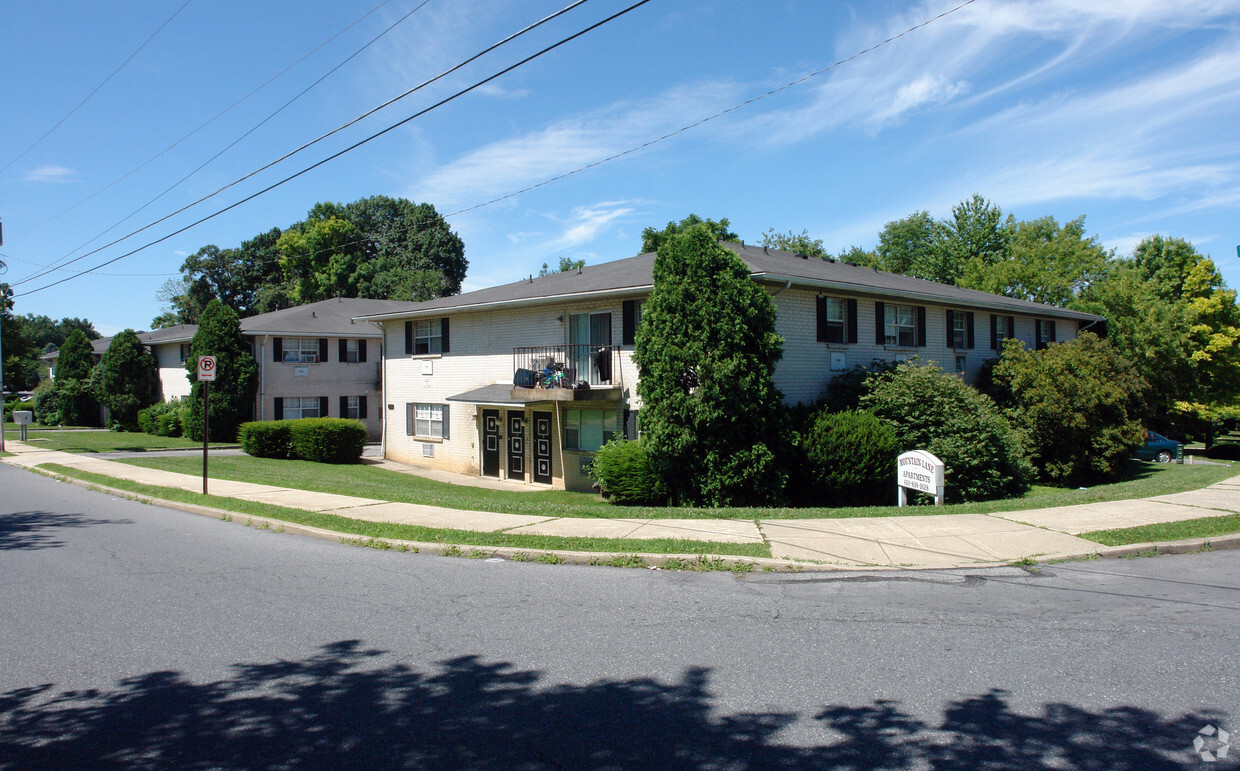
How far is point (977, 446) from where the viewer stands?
1664 cm

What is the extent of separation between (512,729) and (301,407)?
1286 inches

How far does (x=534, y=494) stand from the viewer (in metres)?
18.9

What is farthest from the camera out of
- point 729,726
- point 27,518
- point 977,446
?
point 977,446

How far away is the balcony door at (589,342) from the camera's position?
1931 centimetres

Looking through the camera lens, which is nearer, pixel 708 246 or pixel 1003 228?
pixel 708 246

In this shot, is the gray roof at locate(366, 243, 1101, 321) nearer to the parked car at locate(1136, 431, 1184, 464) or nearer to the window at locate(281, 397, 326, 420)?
the parked car at locate(1136, 431, 1184, 464)

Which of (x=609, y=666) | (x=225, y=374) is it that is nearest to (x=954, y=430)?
(x=609, y=666)

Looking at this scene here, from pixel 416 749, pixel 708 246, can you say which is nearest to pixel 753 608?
pixel 416 749

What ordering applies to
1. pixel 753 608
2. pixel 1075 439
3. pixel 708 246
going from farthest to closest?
pixel 1075 439 < pixel 708 246 < pixel 753 608

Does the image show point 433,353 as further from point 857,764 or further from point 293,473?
point 857,764

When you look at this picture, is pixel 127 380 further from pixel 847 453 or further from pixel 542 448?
pixel 847 453

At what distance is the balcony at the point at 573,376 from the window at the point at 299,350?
17768mm

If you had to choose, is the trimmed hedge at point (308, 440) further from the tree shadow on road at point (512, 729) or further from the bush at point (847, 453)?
the tree shadow on road at point (512, 729)

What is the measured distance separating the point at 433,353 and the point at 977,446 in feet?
55.4
